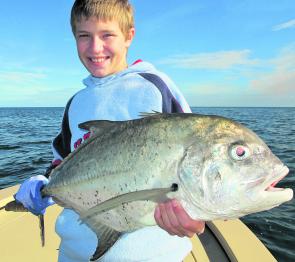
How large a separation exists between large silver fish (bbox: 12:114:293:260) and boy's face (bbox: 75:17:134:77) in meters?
0.92

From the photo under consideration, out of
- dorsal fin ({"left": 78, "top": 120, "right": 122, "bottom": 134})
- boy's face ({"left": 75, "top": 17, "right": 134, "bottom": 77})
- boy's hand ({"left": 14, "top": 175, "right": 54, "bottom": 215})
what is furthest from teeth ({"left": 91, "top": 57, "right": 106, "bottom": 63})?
boy's hand ({"left": 14, "top": 175, "right": 54, "bottom": 215})

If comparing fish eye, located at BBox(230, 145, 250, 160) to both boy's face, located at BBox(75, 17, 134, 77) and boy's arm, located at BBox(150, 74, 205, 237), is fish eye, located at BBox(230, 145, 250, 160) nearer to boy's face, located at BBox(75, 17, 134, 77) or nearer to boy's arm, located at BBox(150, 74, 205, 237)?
boy's arm, located at BBox(150, 74, 205, 237)

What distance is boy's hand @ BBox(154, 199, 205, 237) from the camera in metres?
1.94

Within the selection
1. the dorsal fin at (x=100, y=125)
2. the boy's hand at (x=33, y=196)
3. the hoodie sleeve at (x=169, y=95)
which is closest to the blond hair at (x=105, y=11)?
the hoodie sleeve at (x=169, y=95)

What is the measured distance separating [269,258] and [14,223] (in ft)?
11.5

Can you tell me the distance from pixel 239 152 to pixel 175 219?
0.51 meters

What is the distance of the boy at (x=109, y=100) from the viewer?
8.36 ft

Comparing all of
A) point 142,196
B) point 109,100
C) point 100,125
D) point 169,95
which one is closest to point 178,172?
point 142,196

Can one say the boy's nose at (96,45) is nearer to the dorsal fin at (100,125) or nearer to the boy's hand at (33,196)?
the dorsal fin at (100,125)

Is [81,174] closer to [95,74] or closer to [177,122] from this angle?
[177,122]

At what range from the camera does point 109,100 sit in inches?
114

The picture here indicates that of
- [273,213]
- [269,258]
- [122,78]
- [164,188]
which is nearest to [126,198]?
[164,188]

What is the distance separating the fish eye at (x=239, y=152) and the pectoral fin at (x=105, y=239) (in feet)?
2.93

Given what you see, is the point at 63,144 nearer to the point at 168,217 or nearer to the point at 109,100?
the point at 109,100
